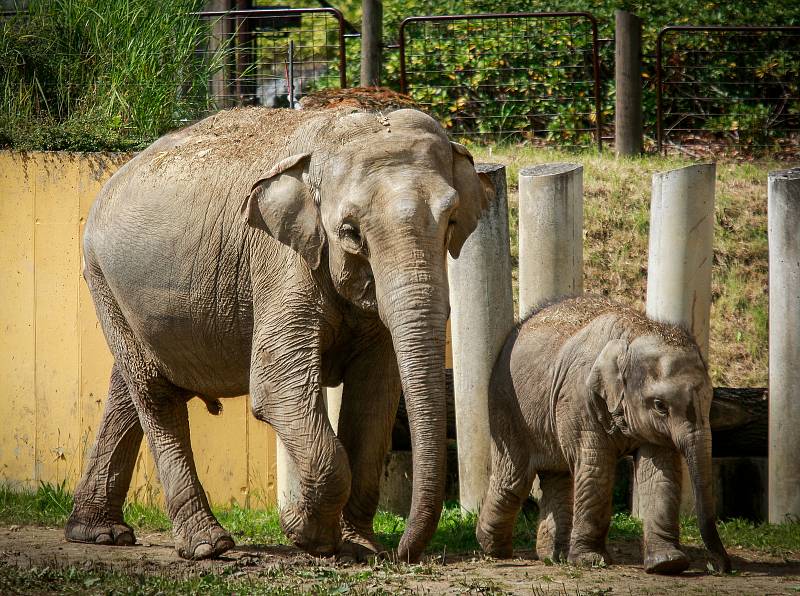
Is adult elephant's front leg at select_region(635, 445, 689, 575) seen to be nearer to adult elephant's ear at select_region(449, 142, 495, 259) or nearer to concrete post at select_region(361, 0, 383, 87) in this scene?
adult elephant's ear at select_region(449, 142, 495, 259)

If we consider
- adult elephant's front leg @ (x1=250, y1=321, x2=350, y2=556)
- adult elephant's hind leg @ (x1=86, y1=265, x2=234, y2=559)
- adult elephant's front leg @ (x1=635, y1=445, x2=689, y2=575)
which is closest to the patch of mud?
adult elephant's front leg @ (x1=250, y1=321, x2=350, y2=556)

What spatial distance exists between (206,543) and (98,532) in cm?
98

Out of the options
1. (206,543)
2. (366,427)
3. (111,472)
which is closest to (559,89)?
(111,472)

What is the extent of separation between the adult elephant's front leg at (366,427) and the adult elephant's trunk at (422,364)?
1.02 m

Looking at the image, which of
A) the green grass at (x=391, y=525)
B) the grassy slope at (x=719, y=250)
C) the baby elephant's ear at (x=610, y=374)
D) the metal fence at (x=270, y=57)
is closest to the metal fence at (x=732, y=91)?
the grassy slope at (x=719, y=250)

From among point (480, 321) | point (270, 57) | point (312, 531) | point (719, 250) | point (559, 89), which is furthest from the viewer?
point (270, 57)

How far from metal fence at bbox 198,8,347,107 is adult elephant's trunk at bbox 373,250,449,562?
5051 mm

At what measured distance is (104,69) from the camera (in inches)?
419

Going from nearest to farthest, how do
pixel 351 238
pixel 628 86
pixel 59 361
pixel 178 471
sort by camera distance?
1. pixel 351 238
2. pixel 178 471
3. pixel 59 361
4. pixel 628 86

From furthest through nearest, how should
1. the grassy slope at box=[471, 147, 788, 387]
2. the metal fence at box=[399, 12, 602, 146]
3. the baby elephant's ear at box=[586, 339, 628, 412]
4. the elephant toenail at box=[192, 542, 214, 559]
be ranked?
the metal fence at box=[399, 12, 602, 146] < the grassy slope at box=[471, 147, 788, 387] < the elephant toenail at box=[192, 542, 214, 559] < the baby elephant's ear at box=[586, 339, 628, 412]

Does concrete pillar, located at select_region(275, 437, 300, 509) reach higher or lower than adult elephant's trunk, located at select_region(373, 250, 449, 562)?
lower

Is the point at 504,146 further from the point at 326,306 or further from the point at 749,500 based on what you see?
the point at 326,306

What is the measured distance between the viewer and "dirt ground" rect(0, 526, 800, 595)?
6.40 m

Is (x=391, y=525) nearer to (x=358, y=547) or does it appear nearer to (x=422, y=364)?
(x=358, y=547)
